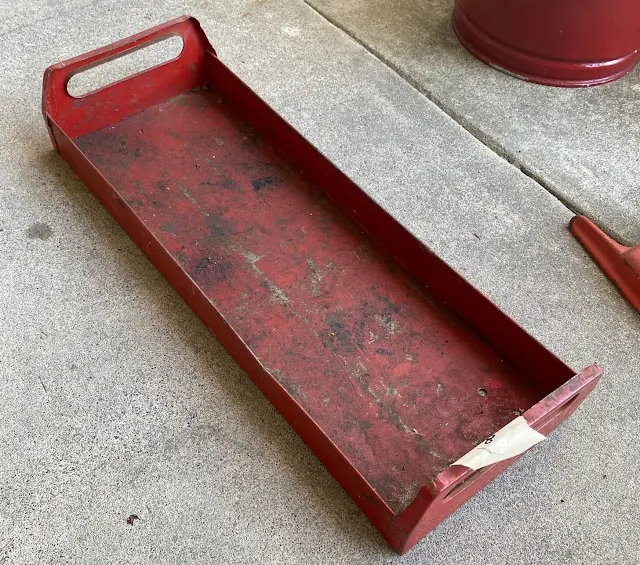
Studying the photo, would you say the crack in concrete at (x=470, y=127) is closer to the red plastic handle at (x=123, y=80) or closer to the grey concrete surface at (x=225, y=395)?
the grey concrete surface at (x=225, y=395)

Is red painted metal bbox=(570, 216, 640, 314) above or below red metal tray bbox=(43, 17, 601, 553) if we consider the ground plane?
above

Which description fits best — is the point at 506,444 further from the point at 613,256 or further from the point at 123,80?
the point at 123,80

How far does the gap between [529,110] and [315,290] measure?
105cm

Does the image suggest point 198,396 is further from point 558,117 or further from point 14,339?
point 558,117

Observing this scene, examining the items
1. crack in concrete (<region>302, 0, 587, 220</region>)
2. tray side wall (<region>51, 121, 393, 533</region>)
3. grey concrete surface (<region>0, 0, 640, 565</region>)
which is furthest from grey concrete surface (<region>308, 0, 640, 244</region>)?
tray side wall (<region>51, 121, 393, 533</region>)

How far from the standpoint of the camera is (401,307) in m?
1.55

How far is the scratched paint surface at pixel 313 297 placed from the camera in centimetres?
136

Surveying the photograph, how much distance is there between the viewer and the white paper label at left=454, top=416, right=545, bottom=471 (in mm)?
1089

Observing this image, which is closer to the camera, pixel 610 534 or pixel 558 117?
pixel 610 534

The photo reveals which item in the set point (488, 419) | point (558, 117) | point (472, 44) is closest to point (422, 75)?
point (472, 44)

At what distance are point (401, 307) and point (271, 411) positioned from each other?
380 millimetres

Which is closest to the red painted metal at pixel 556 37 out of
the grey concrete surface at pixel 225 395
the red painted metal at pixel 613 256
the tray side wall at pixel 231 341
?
the grey concrete surface at pixel 225 395

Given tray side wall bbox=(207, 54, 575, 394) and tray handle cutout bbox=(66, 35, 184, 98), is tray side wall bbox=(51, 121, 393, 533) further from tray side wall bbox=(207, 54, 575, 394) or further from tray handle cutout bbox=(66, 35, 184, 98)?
tray side wall bbox=(207, 54, 575, 394)

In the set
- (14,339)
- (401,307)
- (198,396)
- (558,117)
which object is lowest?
(14,339)
